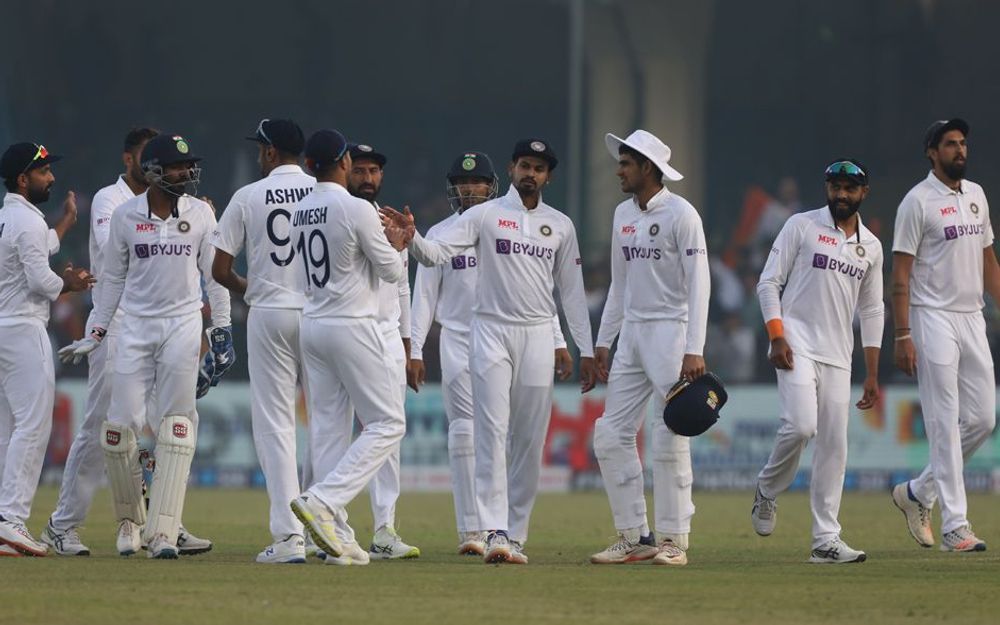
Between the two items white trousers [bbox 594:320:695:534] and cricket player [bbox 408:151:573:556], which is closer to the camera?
white trousers [bbox 594:320:695:534]

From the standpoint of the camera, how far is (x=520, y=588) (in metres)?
9.18

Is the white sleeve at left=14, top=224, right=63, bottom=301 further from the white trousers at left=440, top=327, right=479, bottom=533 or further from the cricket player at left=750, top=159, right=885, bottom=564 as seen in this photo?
the cricket player at left=750, top=159, right=885, bottom=564

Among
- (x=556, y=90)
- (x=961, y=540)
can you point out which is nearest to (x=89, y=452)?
(x=961, y=540)

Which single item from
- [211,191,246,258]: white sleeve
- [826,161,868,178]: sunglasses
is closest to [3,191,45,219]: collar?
[211,191,246,258]: white sleeve

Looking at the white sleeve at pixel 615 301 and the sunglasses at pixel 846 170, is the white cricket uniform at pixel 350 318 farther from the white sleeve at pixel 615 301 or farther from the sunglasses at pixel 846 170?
the sunglasses at pixel 846 170

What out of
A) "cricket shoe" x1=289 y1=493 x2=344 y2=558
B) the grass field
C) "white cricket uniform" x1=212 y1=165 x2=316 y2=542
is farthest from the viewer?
"white cricket uniform" x1=212 y1=165 x2=316 y2=542

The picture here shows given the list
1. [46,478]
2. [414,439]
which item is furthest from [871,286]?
[46,478]

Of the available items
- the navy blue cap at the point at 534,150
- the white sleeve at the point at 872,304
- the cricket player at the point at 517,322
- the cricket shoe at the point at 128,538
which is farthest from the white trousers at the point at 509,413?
the cricket shoe at the point at 128,538

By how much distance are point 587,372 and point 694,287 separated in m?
0.96

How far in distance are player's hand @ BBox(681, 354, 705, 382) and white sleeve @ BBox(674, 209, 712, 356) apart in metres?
0.03

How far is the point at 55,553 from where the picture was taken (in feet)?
37.6

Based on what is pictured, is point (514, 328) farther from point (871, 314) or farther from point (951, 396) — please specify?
point (951, 396)

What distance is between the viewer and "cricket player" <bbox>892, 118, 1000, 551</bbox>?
11.7 metres

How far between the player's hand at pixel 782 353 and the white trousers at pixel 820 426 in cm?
6
